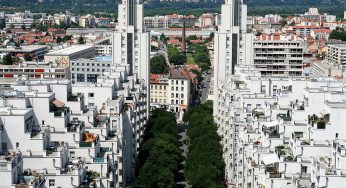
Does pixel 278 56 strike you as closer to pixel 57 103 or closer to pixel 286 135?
pixel 57 103

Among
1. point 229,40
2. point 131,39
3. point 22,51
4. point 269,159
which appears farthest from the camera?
point 22,51

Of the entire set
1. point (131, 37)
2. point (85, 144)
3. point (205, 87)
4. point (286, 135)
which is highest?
point (131, 37)

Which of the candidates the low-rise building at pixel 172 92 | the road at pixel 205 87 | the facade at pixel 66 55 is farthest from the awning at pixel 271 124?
the facade at pixel 66 55

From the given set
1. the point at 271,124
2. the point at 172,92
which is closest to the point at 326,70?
the point at 172,92

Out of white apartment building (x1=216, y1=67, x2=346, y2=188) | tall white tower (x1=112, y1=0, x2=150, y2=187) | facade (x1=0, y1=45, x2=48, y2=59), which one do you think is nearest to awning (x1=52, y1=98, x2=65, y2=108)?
white apartment building (x1=216, y1=67, x2=346, y2=188)

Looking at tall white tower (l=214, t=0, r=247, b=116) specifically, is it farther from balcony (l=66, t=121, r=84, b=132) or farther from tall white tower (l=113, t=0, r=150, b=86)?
balcony (l=66, t=121, r=84, b=132)

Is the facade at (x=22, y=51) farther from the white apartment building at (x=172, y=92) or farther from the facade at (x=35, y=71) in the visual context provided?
the white apartment building at (x=172, y=92)

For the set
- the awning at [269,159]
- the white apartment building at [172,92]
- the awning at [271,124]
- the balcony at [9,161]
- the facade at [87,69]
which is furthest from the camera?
the facade at [87,69]

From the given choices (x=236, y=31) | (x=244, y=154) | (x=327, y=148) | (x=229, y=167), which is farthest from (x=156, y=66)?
(x=327, y=148)
